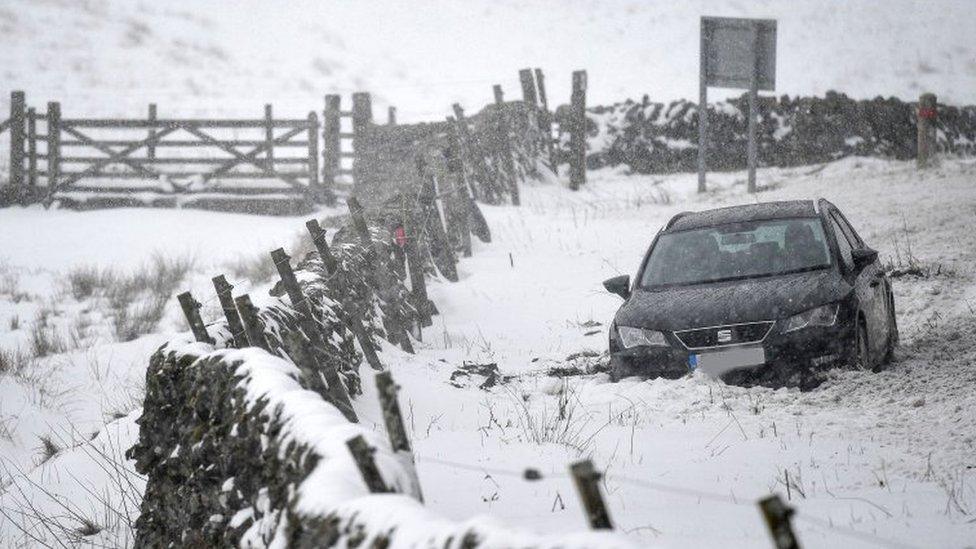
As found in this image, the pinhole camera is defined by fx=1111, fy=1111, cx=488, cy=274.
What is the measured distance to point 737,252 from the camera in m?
8.55

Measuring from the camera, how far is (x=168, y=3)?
53719 millimetres

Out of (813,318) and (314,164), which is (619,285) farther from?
(314,164)

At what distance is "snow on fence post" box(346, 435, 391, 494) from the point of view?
9.18 feet

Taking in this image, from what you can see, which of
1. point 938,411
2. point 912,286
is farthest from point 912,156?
point 938,411

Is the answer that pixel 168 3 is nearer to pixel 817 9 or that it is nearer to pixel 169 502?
pixel 817 9

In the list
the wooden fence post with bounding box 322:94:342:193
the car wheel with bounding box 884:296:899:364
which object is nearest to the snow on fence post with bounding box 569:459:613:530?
the car wheel with bounding box 884:296:899:364

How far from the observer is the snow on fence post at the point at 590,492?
225 cm

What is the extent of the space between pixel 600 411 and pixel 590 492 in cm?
481

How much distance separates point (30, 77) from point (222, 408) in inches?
1503

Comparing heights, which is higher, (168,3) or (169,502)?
(168,3)

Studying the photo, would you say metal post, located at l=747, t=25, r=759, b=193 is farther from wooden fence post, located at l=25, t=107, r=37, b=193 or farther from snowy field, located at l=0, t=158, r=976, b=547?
wooden fence post, located at l=25, t=107, r=37, b=193

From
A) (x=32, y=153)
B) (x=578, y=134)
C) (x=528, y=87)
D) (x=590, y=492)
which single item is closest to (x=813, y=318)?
(x=590, y=492)

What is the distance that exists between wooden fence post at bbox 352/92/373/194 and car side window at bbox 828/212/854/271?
14.4 metres

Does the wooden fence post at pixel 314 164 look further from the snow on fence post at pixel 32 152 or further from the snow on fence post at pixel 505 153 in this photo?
the snow on fence post at pixel 32 152
